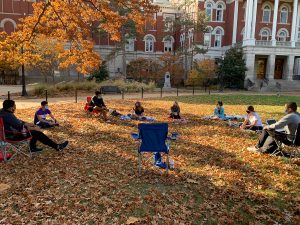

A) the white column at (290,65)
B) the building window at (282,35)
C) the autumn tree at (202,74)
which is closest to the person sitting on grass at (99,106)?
the autumn tree at (202,74)

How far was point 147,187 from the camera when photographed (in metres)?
5.99

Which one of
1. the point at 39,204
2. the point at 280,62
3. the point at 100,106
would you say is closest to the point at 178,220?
the point at 39,204

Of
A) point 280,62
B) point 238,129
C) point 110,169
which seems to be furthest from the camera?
point 280,62

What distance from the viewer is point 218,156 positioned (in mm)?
8266

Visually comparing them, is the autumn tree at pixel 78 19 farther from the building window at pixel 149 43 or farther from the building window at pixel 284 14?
the building window at pixel 284 14

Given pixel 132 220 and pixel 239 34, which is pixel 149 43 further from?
pixel 132 220

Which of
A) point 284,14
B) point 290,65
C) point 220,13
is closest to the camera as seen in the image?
point 290,65

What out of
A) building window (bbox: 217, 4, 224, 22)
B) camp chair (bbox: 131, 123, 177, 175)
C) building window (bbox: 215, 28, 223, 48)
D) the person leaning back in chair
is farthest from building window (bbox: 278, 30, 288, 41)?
camp chair (bbox: 131, 123, 177, 175)

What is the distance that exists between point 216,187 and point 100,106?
8.37 m

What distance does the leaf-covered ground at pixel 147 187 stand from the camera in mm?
4871

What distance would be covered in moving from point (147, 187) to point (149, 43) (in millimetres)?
49989

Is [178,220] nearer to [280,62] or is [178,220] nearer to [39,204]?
[39,204]

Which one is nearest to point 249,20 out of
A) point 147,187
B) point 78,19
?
point 78,19

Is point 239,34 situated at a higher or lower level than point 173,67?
higher
